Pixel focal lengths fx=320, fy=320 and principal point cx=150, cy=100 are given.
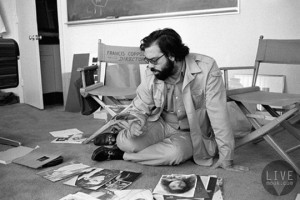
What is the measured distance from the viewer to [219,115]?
77.5 inches

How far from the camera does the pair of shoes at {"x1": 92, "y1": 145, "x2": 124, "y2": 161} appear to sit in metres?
2.21

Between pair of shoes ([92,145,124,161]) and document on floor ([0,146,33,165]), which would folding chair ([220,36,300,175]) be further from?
document on floor ([0,146,33,165])

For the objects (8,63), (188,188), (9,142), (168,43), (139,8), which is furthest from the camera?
(139,8)

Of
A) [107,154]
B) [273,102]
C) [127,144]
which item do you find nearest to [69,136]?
[107,154]

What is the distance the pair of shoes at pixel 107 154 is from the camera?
7.24 feet

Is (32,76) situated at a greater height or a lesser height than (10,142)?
greater

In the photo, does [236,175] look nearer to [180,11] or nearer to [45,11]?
[180,11]

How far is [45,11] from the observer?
5.02 metres

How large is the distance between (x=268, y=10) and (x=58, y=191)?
2424mm

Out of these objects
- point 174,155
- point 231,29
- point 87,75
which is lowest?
point 174,155

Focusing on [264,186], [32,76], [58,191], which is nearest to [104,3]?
[32,76]

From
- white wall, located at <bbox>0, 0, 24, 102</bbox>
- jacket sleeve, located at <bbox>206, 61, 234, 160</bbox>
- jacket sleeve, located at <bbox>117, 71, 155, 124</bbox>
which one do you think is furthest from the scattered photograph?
white wall, located at <bbox>0, 0, 24, 102</bbox>

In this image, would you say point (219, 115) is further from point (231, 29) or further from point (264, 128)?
point (231, 29)

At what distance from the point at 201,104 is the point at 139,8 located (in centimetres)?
188
